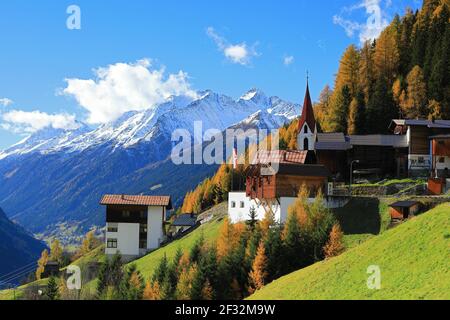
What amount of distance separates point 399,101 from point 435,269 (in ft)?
246

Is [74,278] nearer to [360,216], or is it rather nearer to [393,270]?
[360,216]

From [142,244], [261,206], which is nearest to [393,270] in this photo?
[261,206]

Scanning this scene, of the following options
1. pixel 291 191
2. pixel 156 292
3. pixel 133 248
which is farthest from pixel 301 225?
pixel 133 248

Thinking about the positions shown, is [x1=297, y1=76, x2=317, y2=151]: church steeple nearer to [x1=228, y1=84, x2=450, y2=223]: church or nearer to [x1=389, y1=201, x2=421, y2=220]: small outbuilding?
[x1=228, y1=84, x2=450, y2=223]: church

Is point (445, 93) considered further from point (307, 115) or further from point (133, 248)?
point (133, 248)

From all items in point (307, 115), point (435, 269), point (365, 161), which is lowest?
point (435, 269)

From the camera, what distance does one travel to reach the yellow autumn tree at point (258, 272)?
189 feet

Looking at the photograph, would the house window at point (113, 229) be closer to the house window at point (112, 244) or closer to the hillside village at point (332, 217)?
the hillside village at point (332, 217)

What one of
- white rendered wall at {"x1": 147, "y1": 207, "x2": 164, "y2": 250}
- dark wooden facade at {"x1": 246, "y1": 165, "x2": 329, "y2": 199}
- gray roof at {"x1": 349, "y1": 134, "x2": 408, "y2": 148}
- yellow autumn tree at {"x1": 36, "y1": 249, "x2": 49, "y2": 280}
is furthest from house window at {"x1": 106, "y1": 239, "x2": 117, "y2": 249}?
gray roof at {"x1": 349, "y1": 134, "x2": 408, "y2": 148}

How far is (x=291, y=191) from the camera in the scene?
7175cm

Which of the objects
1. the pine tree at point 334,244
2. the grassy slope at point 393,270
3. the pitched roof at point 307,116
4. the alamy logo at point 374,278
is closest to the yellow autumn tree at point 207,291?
the grassy slope at point 393,270

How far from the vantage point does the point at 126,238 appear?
9888cm

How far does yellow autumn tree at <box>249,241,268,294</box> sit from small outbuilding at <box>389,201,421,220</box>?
13.9 meters

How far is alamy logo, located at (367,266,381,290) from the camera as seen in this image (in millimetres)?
39812
